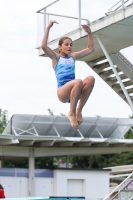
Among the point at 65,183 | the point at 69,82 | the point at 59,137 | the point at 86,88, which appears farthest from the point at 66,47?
the point at 65,183

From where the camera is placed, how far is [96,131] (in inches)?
1587

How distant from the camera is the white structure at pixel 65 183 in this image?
36375 millimetres

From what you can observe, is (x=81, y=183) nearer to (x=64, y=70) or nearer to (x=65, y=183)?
(x=65, y=183)

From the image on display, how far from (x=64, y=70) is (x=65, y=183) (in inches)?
943

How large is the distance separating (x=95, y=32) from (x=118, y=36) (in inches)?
40.2

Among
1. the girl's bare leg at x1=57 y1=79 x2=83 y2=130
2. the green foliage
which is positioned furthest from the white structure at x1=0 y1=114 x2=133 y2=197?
the green foliage

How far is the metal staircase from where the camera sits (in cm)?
2777

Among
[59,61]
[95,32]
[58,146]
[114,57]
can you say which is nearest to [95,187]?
[58,146]

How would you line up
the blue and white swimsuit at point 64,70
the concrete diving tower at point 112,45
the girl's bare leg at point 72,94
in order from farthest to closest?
the concrete diving tower at point 112,45 < the blue and white swimsuit at point 64,70 < the girl's bare leg at point 72,94

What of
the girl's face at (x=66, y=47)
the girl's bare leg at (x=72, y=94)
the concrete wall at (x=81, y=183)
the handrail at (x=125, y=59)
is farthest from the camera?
the concrete wall at (x=81, y=183)

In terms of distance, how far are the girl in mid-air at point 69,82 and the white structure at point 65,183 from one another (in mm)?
22672

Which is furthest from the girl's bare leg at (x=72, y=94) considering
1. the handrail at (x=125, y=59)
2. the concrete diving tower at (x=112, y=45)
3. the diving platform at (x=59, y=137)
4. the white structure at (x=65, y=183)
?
the white structure at (x=65, y=183)

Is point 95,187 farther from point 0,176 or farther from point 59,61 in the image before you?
point 59,61

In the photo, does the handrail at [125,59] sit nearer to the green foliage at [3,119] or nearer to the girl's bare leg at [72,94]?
the girl's bare leg at [72,94]
